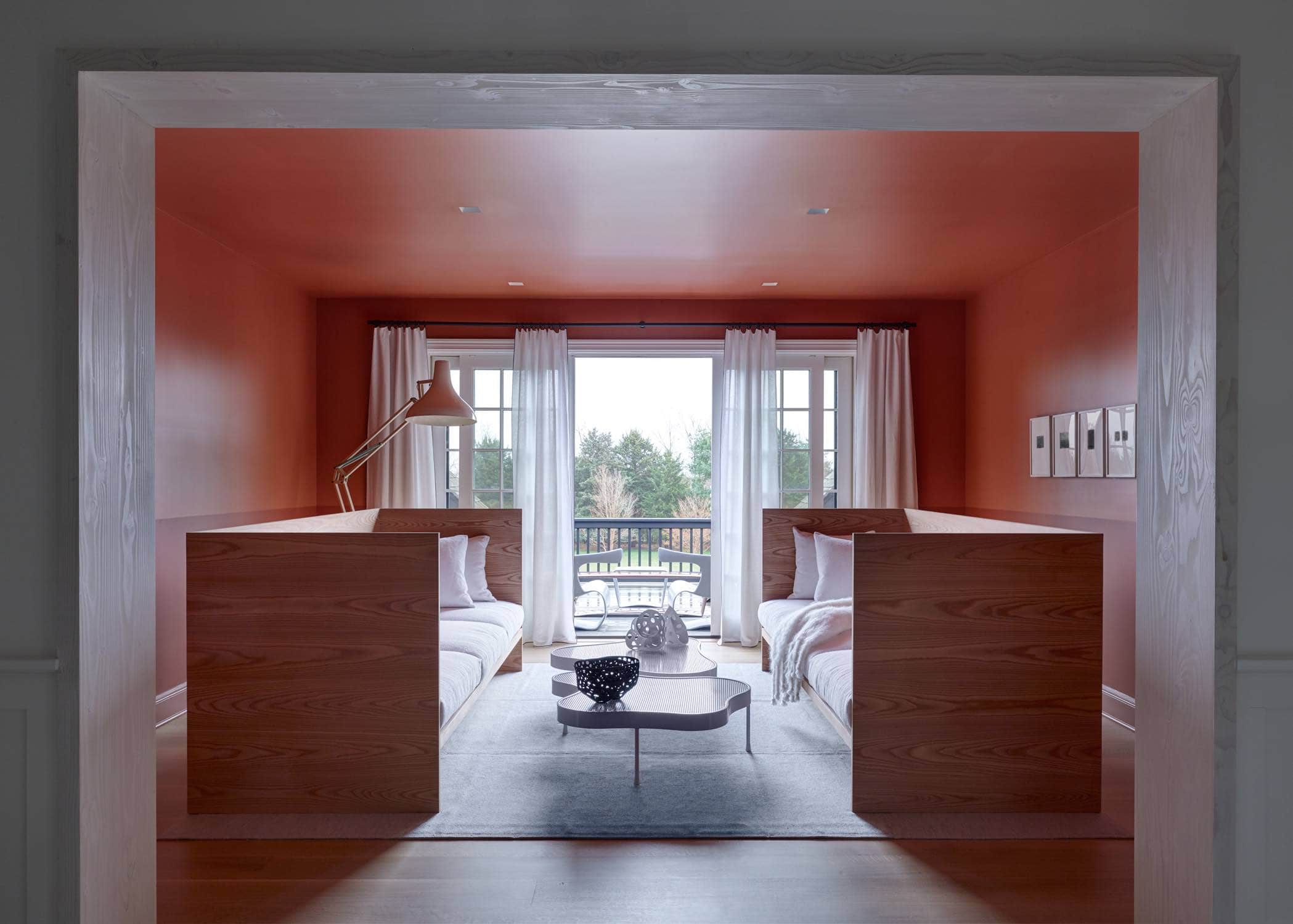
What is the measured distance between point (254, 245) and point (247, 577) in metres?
2.40

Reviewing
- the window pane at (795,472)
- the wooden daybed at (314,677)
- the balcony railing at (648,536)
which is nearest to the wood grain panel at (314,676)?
the wooden daybed at (314,677)

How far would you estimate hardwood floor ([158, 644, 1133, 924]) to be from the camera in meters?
2.16

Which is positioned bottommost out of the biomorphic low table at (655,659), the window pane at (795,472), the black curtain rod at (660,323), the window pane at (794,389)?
the biomorphic low table at (655,659)

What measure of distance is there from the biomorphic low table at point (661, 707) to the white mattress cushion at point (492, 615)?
84 cm

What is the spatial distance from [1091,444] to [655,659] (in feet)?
8.01

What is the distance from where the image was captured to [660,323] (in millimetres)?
5805

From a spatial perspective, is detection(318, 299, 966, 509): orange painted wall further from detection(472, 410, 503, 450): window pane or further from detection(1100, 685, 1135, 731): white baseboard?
detection(1100, 685, 1135, 731): white baseboard

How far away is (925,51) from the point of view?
160 cm

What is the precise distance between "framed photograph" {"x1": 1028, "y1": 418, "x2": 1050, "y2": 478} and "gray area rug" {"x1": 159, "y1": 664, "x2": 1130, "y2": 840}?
2068 millimetres

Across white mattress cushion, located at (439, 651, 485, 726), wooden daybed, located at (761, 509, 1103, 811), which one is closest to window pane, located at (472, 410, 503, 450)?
white mattress cushion, located at (439, 651, 485, 726)

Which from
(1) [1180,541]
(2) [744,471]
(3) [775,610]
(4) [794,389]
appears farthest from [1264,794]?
(4) [794,389]

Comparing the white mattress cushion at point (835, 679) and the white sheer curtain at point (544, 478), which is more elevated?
the white sheer curtain at point (544, 478)

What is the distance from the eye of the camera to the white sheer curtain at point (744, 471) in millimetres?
5684

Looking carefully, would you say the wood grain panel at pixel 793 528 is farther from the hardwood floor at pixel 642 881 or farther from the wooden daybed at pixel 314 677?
the wooden daybed at pixel 314 677
